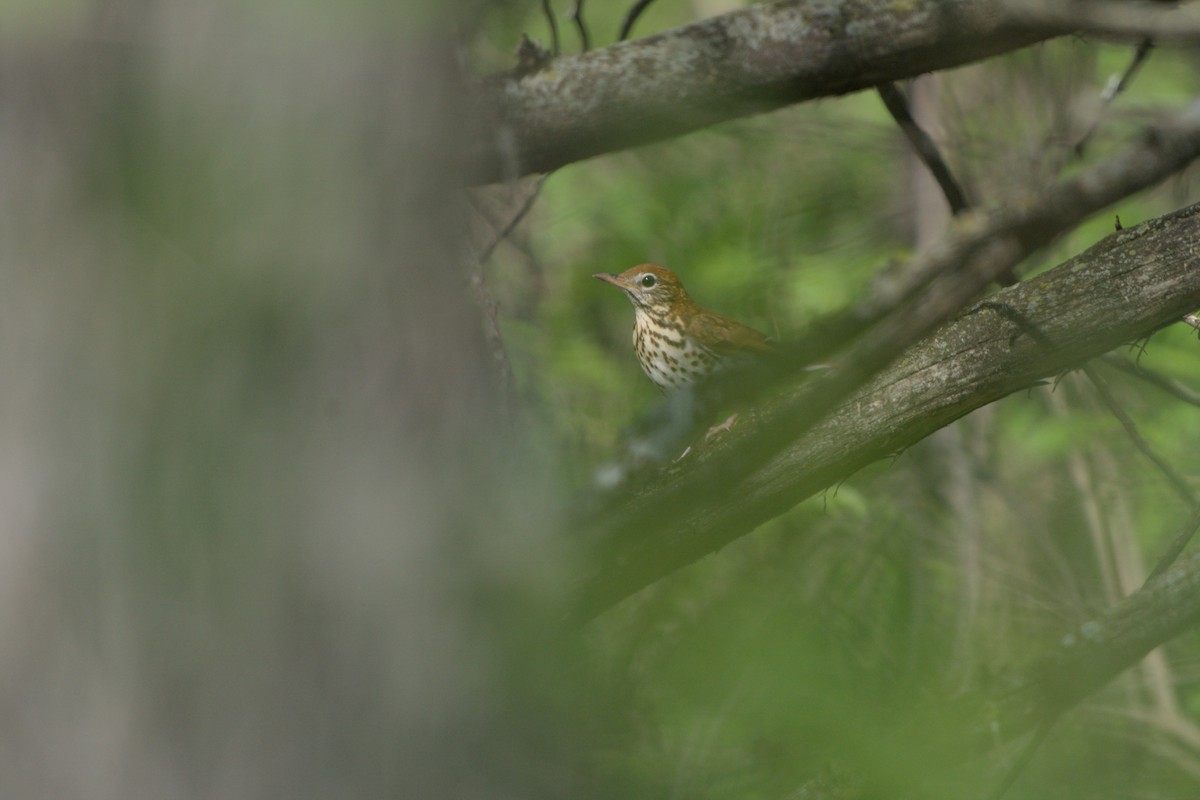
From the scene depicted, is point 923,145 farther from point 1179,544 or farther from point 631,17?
point 1179,544

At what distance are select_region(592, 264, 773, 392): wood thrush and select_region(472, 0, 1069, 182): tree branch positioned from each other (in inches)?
44.7

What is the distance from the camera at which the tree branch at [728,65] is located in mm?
3496

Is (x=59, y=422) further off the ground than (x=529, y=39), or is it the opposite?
(x=529, y=39)

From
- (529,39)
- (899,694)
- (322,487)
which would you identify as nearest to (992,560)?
(529,39)

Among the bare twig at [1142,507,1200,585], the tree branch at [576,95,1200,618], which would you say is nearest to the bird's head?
the tree branch at [576,95,1200,618]

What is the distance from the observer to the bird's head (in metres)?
4.76

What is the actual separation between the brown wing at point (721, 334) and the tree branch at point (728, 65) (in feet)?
3.68

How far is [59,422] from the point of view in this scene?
4.42ft

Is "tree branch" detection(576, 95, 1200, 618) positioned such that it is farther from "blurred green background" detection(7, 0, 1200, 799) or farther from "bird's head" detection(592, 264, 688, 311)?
"bird's head" detection(592, 264, 688, 311)

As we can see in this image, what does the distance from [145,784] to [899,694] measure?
1.15m

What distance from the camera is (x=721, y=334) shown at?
4527 millimetres

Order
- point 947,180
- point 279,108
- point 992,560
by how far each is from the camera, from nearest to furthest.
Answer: point 279,108 < point 947,180 < point 992,560

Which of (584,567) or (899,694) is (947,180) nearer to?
(584,567)

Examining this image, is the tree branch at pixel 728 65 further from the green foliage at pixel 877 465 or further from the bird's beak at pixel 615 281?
the bird's beak at pixel 615 281
